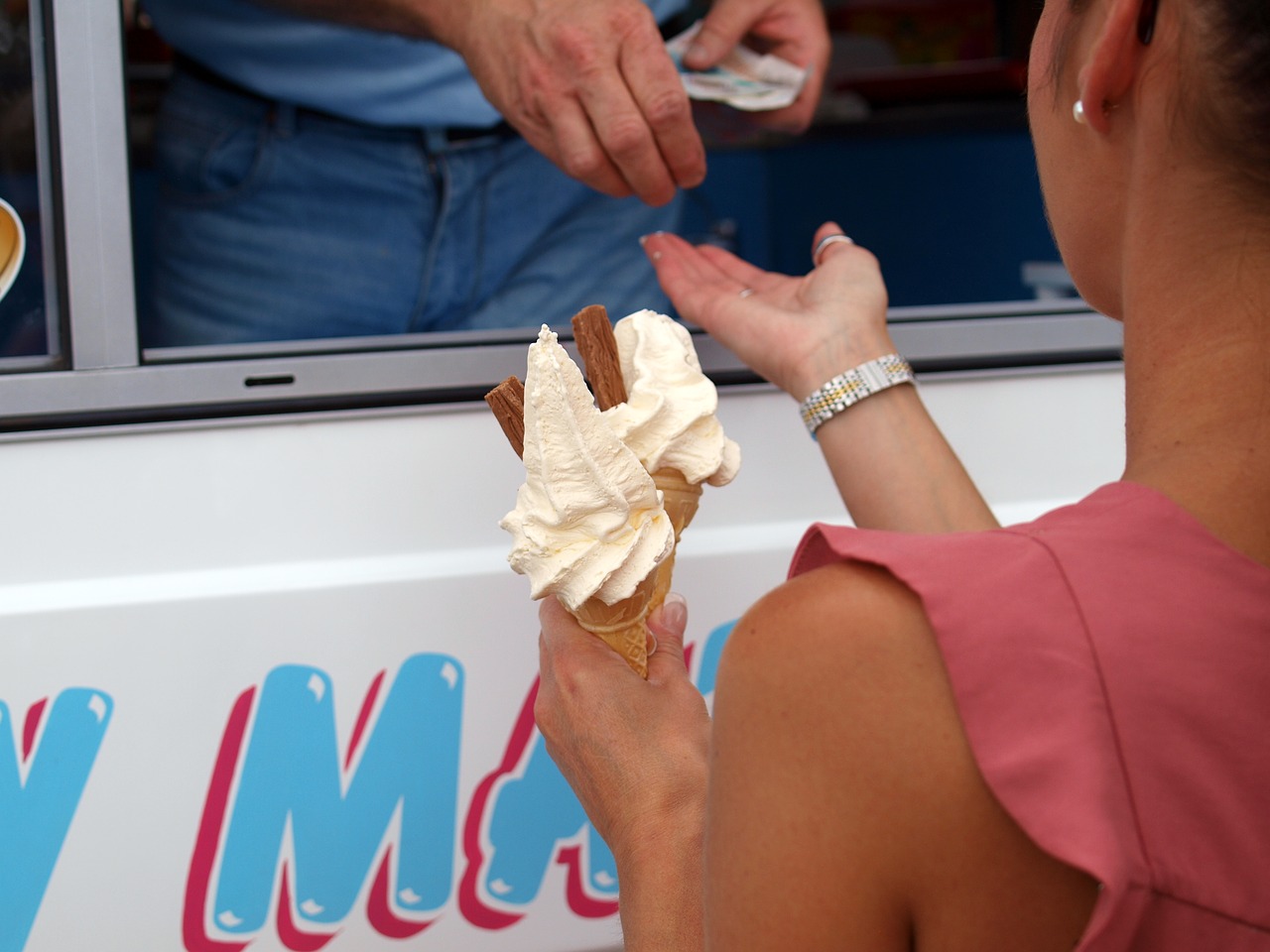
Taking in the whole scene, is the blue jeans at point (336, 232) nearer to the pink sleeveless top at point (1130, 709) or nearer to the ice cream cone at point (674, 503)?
the ice cream cone at point (674, 503)

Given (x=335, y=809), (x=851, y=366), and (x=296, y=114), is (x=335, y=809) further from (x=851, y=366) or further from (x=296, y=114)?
(x=296, y=114)

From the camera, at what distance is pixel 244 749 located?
1.45 metres

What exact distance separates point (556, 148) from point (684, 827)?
980 mm

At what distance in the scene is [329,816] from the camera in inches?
58.0

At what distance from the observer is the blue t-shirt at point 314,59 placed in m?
1.91

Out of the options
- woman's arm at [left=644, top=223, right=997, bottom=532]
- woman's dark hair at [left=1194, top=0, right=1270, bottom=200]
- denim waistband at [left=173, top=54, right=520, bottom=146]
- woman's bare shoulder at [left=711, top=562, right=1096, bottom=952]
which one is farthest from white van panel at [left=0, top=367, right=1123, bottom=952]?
woman's dark hair at [left=1194, top=0, right=1270, bottom=200]

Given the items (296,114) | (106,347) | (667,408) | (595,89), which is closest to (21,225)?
(106,347)

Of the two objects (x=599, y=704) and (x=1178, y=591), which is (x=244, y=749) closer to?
(x=599, y=704)

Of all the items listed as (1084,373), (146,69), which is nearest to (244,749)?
(1084,373)

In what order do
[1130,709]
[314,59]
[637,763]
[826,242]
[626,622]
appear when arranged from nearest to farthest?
[1130,709], [637,763], [626,622], [826,242], [314,59]

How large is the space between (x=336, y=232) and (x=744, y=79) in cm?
76

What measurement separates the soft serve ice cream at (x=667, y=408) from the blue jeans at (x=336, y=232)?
75 cm

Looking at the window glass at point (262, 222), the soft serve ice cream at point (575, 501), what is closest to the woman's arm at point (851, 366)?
the window glass at point (262, 222)

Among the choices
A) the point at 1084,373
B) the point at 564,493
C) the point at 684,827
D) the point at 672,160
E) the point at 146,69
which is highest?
the point at 146,69
